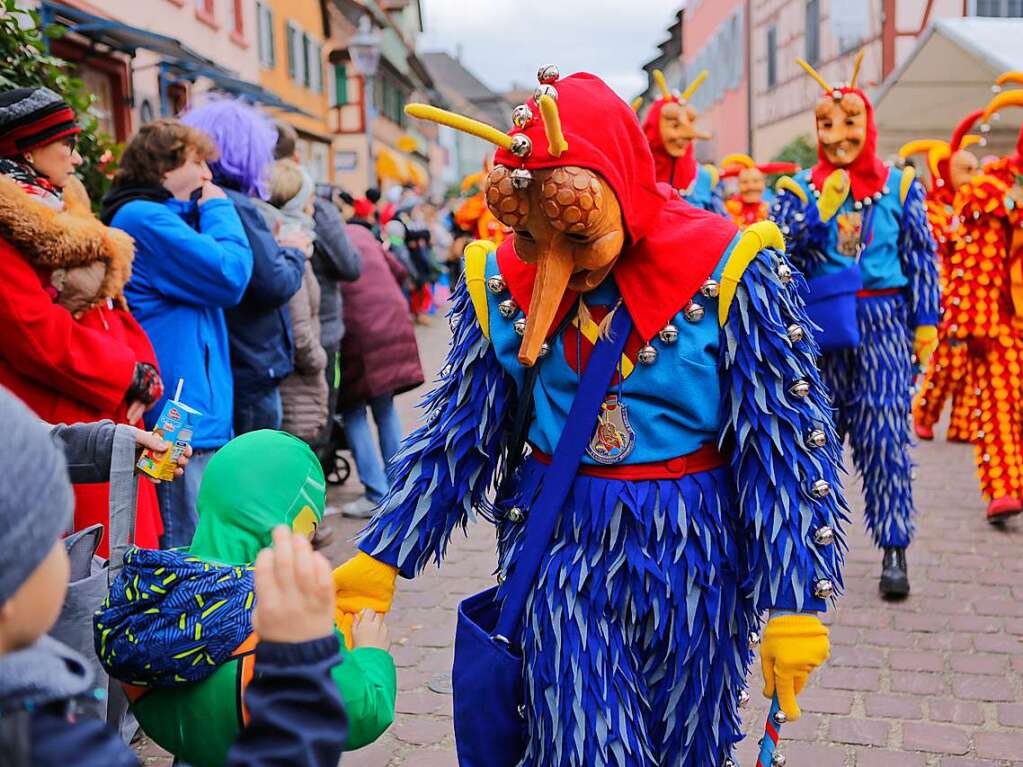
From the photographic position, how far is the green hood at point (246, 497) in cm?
226

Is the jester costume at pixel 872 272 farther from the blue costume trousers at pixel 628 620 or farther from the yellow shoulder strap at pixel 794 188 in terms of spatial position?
the blue costume trousers at pixel 628 620

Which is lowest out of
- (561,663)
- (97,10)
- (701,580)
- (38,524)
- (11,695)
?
(561,663)

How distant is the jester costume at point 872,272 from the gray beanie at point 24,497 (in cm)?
384

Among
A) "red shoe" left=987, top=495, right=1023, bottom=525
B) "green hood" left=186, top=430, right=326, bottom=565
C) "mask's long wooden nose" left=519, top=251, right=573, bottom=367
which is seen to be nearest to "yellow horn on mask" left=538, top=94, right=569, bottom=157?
"mask's long wooden nose" left=519, top=251, right=573, bottom=367

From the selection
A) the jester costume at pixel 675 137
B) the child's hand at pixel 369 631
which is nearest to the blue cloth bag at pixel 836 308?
the jester costume at pixel 675 137

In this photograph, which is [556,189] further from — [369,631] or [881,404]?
→ [881,404]

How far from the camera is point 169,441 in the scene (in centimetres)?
291

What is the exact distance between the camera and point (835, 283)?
4.64 meters

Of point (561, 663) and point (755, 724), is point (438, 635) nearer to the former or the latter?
point (755, 724)

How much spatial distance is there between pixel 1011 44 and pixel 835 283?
785cm

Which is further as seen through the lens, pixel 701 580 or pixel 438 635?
pixel 438 635

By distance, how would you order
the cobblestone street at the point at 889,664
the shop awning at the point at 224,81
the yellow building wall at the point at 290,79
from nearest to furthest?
the cobblestone street at the point at 889,664 → the shop awning at the point at 224,81 → the yellow building wall at the point at 290,79

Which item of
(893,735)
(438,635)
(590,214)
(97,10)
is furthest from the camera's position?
(97,10)

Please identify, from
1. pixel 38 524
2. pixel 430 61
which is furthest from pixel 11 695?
pixel 430 61
